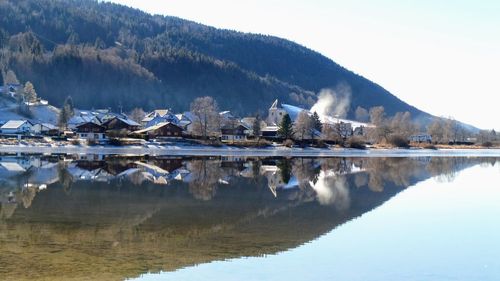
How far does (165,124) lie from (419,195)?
197ft

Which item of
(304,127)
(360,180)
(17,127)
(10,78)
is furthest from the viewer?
(10,78)

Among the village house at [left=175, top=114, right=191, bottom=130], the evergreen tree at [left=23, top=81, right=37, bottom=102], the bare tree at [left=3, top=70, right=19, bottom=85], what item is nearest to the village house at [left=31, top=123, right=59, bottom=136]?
the evergreen tree at [left=23, top=81, right=37, bottom=102]

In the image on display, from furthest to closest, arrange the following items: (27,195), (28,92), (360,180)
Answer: (28,92) → (360,180) → (27,195)

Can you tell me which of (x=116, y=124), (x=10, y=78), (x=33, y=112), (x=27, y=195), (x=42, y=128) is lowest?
(x=42, y=128)

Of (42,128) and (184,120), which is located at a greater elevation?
(184,120)

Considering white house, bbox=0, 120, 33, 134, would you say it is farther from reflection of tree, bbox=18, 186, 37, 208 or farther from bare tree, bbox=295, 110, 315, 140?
reflection of tree, bbox=18, 186, 37, 208

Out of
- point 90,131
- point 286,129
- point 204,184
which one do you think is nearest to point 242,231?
point 204,184

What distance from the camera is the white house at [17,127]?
84.4 meters

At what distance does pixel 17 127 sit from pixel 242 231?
79583mm

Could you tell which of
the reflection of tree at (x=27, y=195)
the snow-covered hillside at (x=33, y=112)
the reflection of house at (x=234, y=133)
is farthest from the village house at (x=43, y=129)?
the reflection of tree at (x=27, y=195)

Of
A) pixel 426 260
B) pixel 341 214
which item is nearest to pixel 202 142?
pixel 341 214

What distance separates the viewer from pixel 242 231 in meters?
13.9

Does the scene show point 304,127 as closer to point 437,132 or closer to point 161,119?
point 161,119

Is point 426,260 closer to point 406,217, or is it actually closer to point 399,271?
point 399,271
